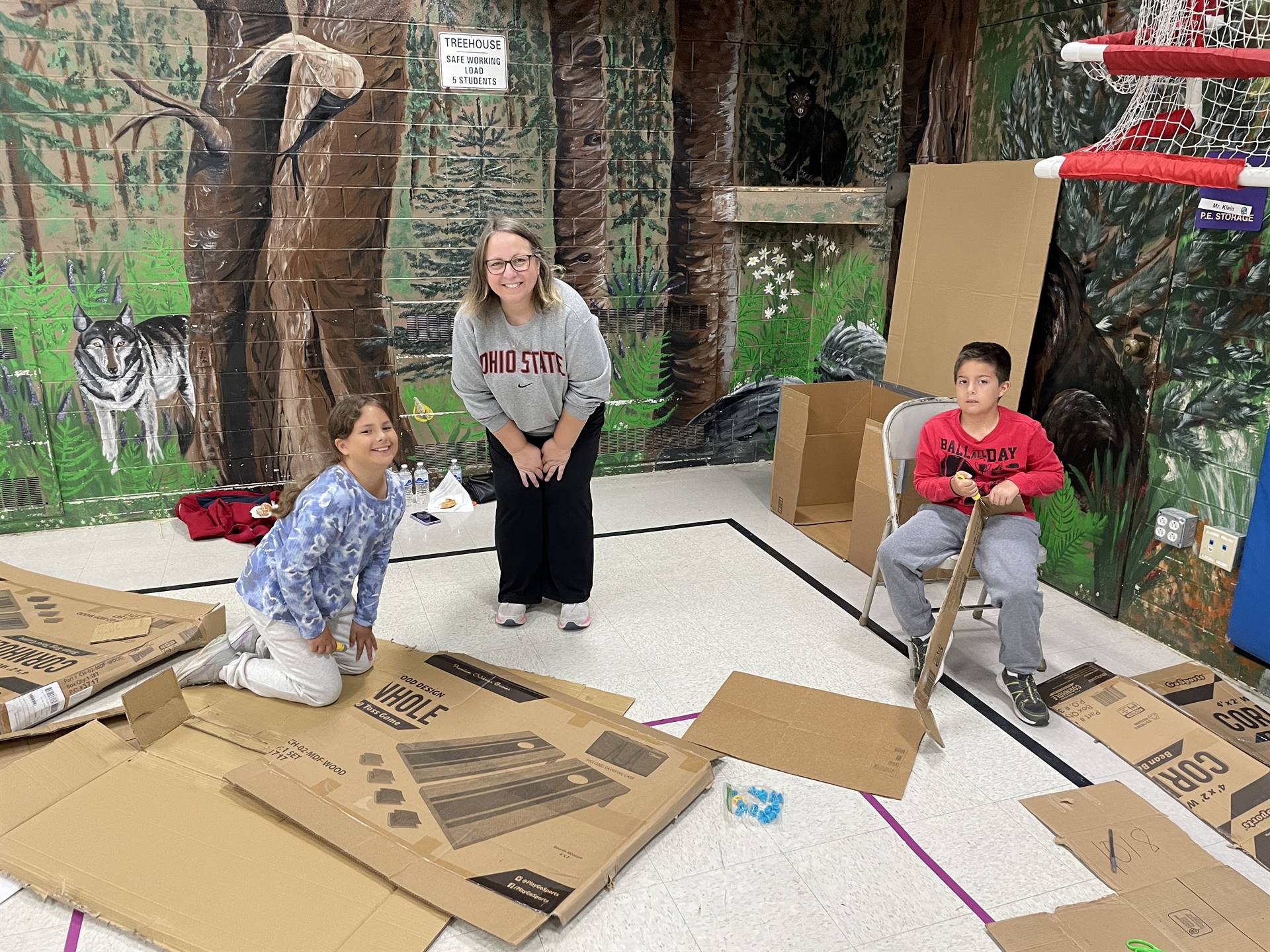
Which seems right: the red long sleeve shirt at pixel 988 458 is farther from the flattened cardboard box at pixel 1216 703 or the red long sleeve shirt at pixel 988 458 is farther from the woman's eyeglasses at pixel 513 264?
the woman's eyeglasses at pixel 513 264

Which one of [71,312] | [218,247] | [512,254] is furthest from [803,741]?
[71,312]

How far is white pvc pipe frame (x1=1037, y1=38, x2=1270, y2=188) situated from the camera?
6.49ft

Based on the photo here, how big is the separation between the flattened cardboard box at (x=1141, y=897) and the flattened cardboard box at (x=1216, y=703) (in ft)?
1.38

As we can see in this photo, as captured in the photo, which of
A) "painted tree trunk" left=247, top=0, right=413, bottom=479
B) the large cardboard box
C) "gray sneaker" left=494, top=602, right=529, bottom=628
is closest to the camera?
"gray sneaker" left=494, top=602, right=529, bottom=628

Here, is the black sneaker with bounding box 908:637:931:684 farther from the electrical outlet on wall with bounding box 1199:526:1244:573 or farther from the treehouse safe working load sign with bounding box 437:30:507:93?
the treehouse safe working load sign with bounding box 437:30:507:93

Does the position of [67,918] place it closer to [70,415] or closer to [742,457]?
[70,415]

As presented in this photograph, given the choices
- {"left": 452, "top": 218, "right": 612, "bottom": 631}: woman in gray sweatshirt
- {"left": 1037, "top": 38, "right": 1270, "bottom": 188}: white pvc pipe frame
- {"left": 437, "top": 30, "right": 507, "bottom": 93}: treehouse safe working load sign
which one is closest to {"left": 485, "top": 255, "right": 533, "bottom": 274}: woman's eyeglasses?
{"left": 452, "top": 218, "right": 612, "bottom": 631}: woman in gray sweatshirt

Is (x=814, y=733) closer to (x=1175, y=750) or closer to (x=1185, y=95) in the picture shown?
(x=1175, y=750)

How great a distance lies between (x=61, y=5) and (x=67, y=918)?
130 inches

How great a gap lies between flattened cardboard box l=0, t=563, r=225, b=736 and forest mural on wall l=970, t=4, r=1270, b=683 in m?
2.95

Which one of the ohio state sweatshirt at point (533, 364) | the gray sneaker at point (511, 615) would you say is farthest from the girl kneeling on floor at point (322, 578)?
the gray sneaker at point (511, 615)

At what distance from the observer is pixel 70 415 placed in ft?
12.5

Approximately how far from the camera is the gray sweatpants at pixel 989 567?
2523mm

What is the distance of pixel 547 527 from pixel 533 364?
23.0 inches
